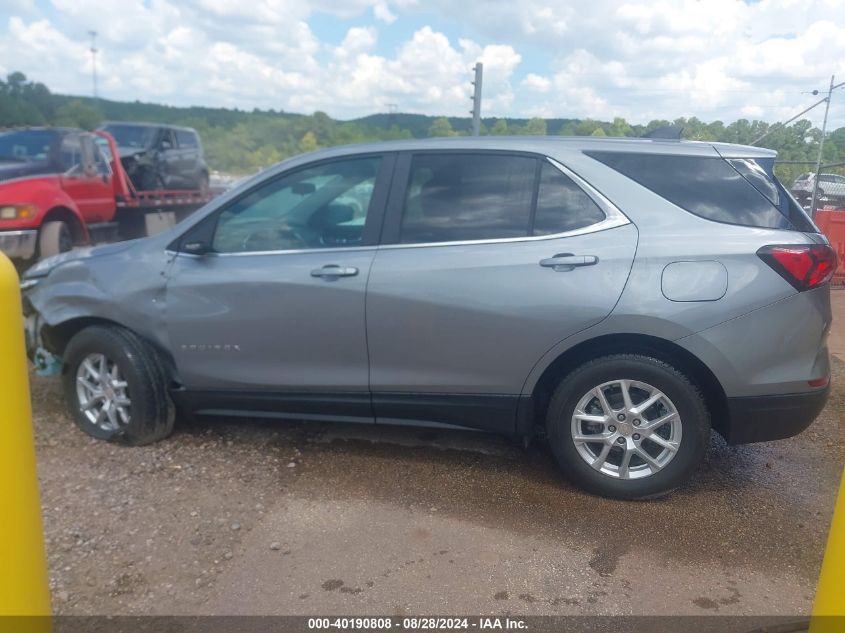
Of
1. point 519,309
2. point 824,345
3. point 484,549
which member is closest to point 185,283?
point 519,309

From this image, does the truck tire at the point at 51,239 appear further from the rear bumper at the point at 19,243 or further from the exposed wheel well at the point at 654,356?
the exposed wheel well at the point at 654,356

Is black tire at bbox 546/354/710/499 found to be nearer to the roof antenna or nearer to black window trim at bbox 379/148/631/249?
black window trim at bbox 379/148/631/249

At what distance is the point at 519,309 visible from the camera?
11.5 feet

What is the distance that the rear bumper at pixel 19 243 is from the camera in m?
9.33

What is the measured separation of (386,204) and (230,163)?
16.1m

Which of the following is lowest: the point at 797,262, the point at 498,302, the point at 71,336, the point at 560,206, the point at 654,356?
the point at 71,336

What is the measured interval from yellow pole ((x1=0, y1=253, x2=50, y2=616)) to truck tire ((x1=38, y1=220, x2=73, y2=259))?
8.83 metres

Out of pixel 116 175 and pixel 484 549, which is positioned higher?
pixel 116 175

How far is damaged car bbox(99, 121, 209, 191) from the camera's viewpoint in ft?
48.2

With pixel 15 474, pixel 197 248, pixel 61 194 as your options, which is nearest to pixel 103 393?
pixel 197 248

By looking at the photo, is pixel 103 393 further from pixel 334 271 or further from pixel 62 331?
pixel 334 271

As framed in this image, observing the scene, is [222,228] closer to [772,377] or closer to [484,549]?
[484,549]

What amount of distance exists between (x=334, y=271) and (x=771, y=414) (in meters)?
2.22

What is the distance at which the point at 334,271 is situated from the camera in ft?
12.4
